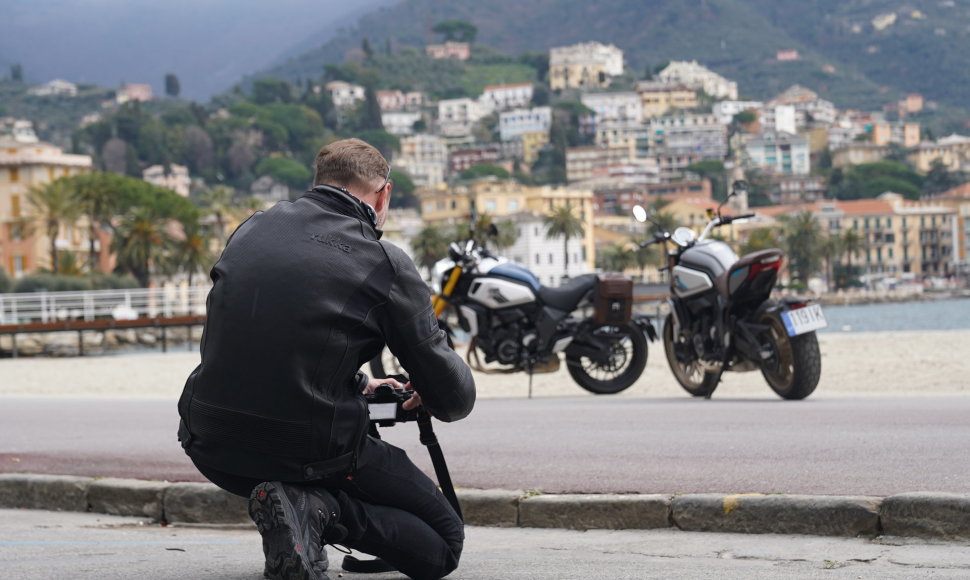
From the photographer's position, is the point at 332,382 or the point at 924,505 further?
the point at 924,505

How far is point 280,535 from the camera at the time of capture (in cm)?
440

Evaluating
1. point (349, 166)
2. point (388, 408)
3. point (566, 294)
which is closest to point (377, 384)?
point (388, 408)

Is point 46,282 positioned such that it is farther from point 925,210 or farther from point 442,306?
point 925,210

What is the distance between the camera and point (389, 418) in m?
4.95

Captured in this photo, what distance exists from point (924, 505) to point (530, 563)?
5.01 feet

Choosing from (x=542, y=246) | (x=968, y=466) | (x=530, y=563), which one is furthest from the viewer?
(x=542, y=246)

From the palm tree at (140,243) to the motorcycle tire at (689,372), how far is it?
253ft

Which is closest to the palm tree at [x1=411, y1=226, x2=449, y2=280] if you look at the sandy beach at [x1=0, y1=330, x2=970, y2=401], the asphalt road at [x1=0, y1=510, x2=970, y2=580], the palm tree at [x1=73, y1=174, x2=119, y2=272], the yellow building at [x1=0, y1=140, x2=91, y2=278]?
the yellow building at [x1=0, y1=140, x2=91, y2=278]

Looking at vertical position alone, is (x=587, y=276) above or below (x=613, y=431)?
above

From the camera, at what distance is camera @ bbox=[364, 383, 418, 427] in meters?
4.95

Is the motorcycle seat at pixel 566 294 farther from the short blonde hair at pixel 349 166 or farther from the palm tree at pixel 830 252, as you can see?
the palm tree at pixel 830 252

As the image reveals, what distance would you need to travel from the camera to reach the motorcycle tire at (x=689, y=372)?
40.3ft

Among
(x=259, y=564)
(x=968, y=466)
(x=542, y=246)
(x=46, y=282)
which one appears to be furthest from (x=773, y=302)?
(x=542, y=246)

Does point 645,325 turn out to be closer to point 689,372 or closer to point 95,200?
point 689,372
